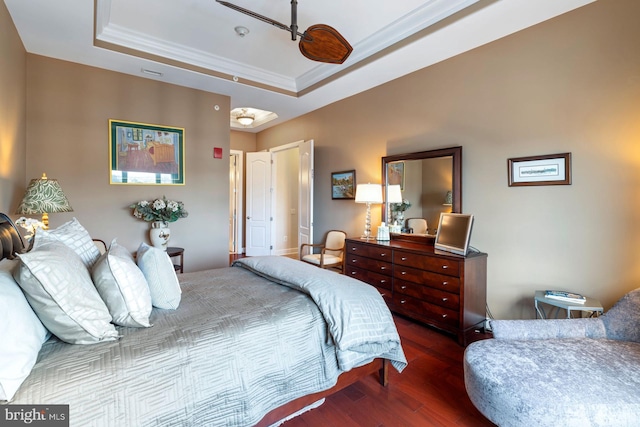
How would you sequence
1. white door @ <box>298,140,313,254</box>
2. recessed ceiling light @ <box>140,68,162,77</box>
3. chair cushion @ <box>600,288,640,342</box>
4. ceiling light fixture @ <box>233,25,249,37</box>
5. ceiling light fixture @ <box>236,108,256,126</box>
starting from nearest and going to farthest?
chair cushion @ <box>600,288,640,342</box> → ceiling light fixture @ <box>233,25,249,37</box> → recessed ceiling light @ <box>140,68,162,77</box> → white door @ <box>298,140,313,254</box> → ceiling light fixture @ <box>236,108,256,126</box>

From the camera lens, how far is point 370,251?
3.48 metres

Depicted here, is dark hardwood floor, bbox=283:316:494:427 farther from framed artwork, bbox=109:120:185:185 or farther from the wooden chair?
framed artwork, bbox=109:120:185:185

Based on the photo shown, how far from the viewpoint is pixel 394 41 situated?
3.12m

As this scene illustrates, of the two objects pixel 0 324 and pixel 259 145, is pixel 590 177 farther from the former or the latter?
pixel 259 145

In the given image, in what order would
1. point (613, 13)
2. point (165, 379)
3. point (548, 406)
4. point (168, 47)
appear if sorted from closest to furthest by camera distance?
point (165, 379), point (548, 406), point (613, 13), point (168, 47)

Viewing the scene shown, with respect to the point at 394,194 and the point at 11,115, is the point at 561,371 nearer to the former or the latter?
the point at 394,194

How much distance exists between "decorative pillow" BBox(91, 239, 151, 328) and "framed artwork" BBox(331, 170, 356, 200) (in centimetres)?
337

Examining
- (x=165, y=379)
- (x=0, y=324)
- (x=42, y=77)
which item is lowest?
(x=165, y=379)

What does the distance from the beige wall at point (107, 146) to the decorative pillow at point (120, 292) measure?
268 cm

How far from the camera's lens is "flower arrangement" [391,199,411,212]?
12.0ft

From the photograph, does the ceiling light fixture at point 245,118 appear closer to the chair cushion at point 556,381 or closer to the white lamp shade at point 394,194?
the white lamp shade at point 394,194

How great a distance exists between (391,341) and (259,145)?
5778mm

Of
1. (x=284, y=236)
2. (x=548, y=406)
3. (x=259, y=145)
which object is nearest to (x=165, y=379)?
(x=548, y=406)

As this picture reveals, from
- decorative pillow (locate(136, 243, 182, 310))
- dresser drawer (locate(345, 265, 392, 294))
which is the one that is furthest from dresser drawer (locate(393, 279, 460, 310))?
decorative pillow (locate(136, 243, 182, 310))
